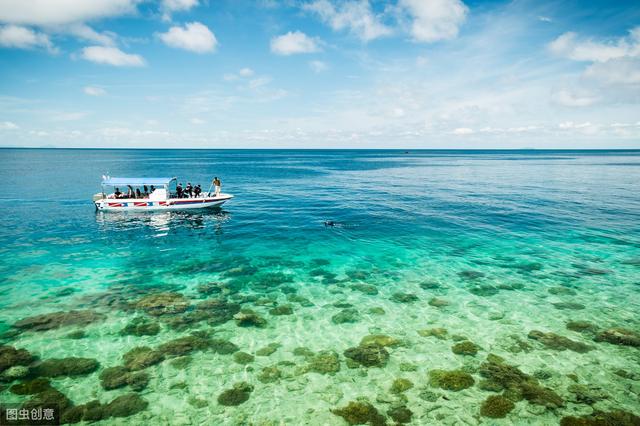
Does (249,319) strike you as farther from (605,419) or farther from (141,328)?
(605,419)

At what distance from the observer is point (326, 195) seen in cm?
6275

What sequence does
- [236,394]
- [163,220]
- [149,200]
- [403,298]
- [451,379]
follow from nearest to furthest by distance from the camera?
1. [236,394]
2. [451,379]
3. [403,298]
4. [163,220]
5. [149,200]

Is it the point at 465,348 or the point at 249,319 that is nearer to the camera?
the point at 465,348

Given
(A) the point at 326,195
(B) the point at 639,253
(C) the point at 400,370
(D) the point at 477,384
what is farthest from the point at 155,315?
(A) the point at 326,195

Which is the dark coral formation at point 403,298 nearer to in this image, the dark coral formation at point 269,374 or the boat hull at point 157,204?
the dark coral formation at point 269,374

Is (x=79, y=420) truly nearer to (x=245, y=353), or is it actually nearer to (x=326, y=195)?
(x=245, y=353)

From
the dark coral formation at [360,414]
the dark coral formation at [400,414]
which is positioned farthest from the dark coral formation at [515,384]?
the dark coral formation at [360,414]

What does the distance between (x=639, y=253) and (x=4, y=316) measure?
48748mm

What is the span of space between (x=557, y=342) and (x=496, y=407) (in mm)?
6778

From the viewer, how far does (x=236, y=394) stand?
1351 cm

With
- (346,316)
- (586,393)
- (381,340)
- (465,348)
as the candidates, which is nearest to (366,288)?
(346,316)

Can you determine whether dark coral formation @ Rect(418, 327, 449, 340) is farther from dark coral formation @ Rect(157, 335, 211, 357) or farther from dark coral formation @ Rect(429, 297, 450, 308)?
dark coral formation @ Rect(157, 335, 211, 357)

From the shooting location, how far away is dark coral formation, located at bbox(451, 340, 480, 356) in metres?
16.0

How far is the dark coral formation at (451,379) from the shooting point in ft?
45.0
